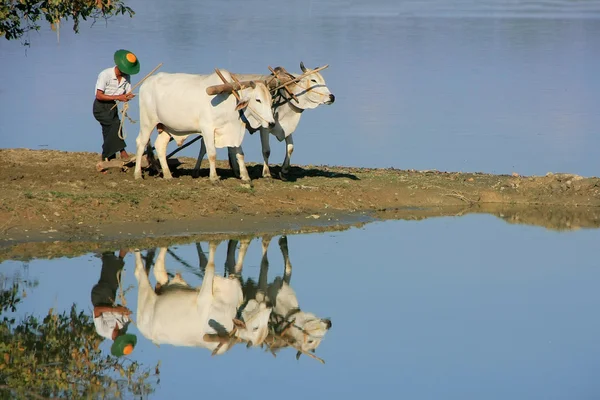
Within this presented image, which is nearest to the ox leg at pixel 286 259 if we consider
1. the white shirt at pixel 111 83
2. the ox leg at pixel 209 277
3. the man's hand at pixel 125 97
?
the ox leg at pixel 209 277

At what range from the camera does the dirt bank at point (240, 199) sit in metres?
14.7

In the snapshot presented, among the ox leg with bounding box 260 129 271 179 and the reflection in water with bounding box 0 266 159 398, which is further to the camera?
the ox leg with bounding box 260 129 271 179

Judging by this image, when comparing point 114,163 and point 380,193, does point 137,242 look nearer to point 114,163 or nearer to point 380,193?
point 114,163

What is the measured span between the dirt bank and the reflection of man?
84cm

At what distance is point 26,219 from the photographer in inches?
569

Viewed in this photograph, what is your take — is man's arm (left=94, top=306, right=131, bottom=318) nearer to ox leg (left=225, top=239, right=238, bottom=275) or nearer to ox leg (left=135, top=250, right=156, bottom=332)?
ox leg (left=135, top=250, right=156, bottom=332)

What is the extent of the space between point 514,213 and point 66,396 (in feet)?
30.1

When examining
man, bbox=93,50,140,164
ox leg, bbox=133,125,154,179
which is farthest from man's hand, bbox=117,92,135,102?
ox leg, bbox=133,125,154,179

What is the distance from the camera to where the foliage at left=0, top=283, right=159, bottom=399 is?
9891 millimetres

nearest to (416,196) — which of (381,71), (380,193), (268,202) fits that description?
(380,193)

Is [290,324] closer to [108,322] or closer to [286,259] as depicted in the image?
[108,322]

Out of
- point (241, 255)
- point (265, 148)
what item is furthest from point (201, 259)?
point (265, 148)

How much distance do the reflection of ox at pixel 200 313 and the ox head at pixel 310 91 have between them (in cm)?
430

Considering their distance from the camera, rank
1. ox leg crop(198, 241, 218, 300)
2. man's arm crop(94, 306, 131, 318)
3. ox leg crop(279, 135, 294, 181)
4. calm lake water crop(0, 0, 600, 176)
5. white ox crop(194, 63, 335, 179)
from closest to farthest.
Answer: man's arm crop(94, 306, 131, 318) < ox leg crop(198, 241, 218, 300) < white ox crop(194, 63, 335, 179) < ox leg crop(279, 135, 294, 181) < calm lake water crop(0, 0, 600, 176)
